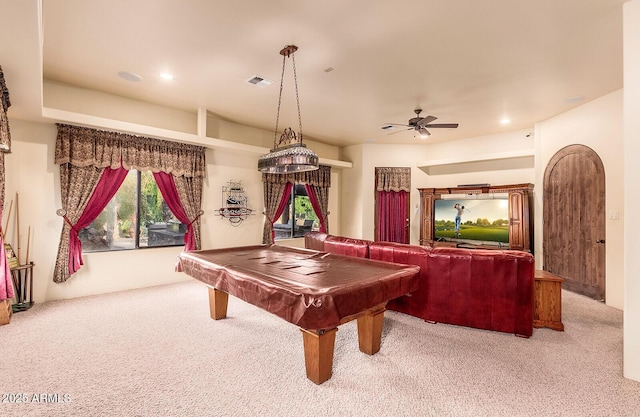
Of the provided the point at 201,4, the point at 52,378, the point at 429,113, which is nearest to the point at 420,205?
the point at 429,113

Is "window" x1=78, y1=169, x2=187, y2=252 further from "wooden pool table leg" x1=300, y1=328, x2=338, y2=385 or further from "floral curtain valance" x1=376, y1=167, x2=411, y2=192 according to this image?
"floral curtain valance" x1=376, y1=167, x2=411, y2=192

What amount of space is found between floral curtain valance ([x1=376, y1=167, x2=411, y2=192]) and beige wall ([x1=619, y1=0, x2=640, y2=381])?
15.8 ft

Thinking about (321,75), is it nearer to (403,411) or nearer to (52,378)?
(403,411)

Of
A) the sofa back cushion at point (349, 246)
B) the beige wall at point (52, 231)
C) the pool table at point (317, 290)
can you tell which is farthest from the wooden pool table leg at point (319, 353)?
the beige wall at point (52, 231)

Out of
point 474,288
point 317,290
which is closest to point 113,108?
point 317,290

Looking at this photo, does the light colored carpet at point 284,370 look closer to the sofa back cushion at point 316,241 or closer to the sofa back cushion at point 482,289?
the sofa back cushion at point 482,289

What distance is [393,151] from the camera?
23.4 ft

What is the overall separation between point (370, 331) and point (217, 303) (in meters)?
1.75

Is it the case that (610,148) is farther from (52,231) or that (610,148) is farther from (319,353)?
(52,231)

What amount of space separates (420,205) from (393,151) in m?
1.48

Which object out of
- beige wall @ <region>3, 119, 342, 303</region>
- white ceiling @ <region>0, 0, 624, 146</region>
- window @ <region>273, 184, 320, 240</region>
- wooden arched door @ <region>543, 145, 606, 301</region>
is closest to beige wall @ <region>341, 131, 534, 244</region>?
window @ <region>273, 184, 320, 240</region>

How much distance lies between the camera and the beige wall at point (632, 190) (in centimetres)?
217

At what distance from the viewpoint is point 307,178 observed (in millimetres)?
6652

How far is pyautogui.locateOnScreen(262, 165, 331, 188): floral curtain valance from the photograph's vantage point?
604cm
